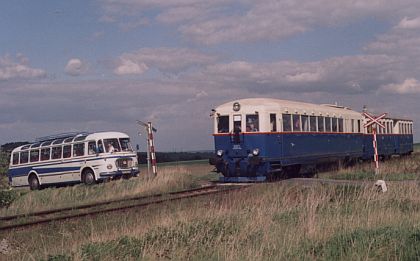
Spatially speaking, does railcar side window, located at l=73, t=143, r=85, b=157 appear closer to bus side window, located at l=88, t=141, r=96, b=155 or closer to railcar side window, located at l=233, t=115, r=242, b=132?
bus side window, located at l=88, t=141, r=96, b=155

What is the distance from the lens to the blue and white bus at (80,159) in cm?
2750

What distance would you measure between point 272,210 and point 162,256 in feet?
16.4

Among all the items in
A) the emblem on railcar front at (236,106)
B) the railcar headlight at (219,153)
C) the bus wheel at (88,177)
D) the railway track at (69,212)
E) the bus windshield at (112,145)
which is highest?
the emblem on railcar front at (236,106)

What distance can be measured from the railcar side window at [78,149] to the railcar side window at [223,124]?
6846 mm

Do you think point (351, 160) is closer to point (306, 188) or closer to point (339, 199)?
point (306, 188)

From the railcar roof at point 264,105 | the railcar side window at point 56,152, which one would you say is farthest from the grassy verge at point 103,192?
the railcar side window at point 56,152

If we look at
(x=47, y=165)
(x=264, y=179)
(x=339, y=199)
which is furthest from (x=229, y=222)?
(x=47, y=165)

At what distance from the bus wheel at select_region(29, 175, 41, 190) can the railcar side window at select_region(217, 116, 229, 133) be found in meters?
10.5

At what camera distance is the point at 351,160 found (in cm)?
3325

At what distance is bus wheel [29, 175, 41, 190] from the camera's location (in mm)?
30353

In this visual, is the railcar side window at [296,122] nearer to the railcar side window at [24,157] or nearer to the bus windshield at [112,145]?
the bus windshield at [112,145]

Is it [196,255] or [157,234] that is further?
[157,234]

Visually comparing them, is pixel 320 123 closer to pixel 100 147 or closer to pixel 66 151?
pixel 100 147

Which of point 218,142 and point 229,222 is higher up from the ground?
point 218,142
